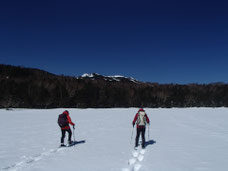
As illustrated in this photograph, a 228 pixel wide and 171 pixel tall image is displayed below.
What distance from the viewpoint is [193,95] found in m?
46.6

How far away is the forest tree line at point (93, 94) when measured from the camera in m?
32.9

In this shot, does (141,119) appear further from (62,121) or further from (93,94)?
(93,94)

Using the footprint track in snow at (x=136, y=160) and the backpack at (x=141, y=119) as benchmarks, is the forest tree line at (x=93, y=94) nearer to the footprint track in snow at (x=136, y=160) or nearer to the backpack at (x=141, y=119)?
the backpack at (x=141, y=119)

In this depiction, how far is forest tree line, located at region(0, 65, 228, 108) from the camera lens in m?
32.9

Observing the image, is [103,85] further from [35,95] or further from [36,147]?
[36,147]

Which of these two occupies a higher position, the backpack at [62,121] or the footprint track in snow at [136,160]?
the backpack at [62,121]

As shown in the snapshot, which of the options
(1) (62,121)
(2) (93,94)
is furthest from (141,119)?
(2) (93,94)

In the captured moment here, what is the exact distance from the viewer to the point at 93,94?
40719mm

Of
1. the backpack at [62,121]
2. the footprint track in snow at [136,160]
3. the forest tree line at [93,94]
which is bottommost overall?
the footprint track in snow at [136,160]

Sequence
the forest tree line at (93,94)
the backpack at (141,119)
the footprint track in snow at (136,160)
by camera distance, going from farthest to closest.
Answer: the forest tree line at (93,94) < the backpack at (141,119) < the footprint track in snow at (136,160)

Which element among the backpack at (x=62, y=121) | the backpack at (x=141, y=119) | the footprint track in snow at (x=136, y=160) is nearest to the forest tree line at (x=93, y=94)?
the backpack at (x=62, y=121)

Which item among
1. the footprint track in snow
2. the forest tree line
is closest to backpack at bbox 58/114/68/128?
the footprint track in snow

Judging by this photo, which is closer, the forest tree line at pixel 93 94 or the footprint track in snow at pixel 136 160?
the footprint track in snow at pixel 136 160

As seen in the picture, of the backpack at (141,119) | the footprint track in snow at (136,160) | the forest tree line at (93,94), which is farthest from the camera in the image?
the forest tree line at (93,94)
